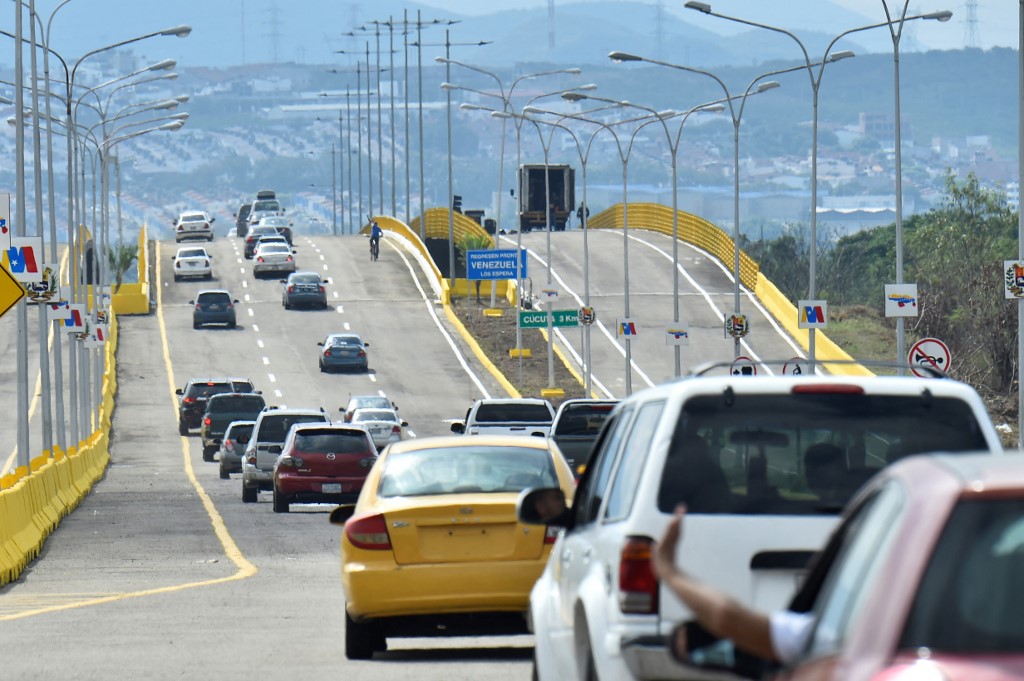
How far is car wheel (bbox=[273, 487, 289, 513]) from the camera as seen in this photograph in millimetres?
30109

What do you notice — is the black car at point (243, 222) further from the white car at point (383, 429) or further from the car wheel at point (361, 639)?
the car wheel at point (361, 639)

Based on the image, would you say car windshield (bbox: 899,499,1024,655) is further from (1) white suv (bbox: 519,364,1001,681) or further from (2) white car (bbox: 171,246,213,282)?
(2) white car (bbox: 171,246,213,282)

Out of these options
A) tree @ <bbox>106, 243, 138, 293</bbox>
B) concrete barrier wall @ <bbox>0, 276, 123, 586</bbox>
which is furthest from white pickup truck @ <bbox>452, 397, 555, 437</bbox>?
tree @ <bbox>106, 243, 138, 293</bbox>

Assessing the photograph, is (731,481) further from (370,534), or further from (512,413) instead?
(512,413)

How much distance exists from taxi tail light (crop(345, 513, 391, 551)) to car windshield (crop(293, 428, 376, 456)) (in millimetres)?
17507

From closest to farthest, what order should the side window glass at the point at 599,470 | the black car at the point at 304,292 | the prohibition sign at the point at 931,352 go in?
the side window glass at the point at 599,470
the prohibition sign at the point at 931,352
the black car at the point at 304,292

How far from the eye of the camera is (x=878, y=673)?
12.2ft

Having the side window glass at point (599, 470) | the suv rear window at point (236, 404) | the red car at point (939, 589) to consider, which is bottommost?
the suv rear window at point (236, 404)

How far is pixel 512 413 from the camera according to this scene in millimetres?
36312

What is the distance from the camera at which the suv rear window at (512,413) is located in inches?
1421

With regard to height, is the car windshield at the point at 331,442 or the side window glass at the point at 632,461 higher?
the side window glass at the point at 632,461

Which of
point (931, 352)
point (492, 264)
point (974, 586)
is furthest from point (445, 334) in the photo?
point (974, 586)

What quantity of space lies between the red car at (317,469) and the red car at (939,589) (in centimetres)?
2586

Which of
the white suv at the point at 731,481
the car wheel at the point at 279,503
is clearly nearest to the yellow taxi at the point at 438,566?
the white suv at the point at 731,481
